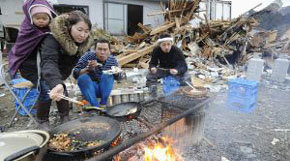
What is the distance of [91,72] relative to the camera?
152 inches

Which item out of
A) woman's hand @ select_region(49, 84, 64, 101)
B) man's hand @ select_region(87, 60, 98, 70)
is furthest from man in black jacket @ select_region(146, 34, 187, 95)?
woman's hand @ select_region(49, 84, 64, 101)

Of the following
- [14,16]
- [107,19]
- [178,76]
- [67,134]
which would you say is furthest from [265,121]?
[14,16]

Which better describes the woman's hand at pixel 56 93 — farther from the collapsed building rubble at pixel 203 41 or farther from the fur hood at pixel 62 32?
the collapsed building rubble at pixel 203 41

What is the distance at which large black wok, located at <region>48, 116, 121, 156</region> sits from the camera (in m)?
1.72

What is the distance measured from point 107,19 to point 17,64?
33.7ft

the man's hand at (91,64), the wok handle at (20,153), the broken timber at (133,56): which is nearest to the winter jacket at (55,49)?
the wok handle at (20,153)

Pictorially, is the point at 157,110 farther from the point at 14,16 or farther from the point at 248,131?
the point at 14,16

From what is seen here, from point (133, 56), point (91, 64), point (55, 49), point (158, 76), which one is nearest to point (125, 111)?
point (55, 49)

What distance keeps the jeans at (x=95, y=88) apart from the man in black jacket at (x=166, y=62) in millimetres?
1355

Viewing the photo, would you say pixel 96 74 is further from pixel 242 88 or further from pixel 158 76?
pixel 242 88

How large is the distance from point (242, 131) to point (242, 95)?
1161 mm

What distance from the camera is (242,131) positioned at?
392cm

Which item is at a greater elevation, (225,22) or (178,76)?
(225,22)

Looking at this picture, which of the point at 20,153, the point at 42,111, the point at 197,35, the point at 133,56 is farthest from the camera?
the point at 197,35
